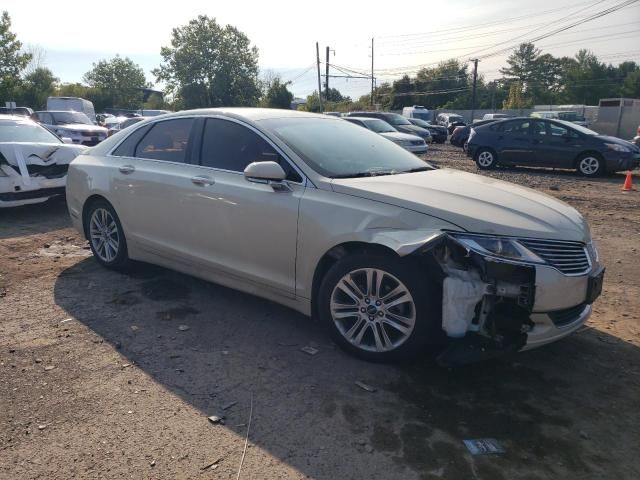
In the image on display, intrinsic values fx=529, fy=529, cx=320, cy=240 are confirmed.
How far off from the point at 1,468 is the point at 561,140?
1418 cm

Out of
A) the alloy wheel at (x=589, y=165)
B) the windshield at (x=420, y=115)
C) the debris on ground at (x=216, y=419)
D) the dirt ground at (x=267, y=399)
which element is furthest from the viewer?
the windshield at (x=420, y=115)

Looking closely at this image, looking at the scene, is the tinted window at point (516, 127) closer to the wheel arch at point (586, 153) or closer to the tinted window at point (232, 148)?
the wheel arch at point (586, 153)

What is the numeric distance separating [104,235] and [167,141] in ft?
4.19

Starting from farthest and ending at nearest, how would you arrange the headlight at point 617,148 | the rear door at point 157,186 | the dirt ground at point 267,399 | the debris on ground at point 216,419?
1. the headlight at point 617,148
2. the rear door at point 157,186
3. the debris on ground at point 216,419
4. the dirt ground at point 267,399

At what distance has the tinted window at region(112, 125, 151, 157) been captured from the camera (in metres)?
5.20

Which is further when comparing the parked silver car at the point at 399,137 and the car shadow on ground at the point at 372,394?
the parked silver car at the point at 399,137

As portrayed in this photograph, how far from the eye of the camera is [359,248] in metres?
3.54

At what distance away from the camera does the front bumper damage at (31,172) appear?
7434 millimetres

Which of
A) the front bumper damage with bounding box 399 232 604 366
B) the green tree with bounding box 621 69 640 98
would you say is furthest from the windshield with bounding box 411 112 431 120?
the green tree with bounding box 621 69 640 98

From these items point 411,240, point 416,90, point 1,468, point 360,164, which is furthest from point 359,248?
point 416,90

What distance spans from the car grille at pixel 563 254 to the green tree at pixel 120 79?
77.8 metres

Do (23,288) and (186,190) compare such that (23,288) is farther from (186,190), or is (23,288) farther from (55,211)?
(55,211)

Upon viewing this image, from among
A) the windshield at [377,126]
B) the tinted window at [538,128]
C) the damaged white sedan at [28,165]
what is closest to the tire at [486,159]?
the tinted window at [538,128]

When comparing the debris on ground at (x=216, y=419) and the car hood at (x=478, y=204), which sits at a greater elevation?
the car hood at (x=478, y=204)
